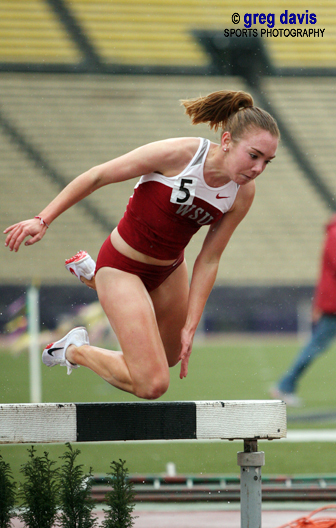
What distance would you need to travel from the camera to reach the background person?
4.75 metres

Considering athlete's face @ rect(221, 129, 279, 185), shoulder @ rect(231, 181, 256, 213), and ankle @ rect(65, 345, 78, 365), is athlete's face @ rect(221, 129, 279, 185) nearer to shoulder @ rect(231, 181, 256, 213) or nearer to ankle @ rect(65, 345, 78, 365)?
shoulder @ rect(231, 181, 256, 213)

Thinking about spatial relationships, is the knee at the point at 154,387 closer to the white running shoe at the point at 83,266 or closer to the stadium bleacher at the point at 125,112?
the white running shoe at the point at 83,266

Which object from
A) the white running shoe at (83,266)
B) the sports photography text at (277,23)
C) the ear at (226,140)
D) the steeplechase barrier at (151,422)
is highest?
the sports photography text at (277,23)

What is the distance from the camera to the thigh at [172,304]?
2541 mm

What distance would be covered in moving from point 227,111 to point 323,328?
2958mm

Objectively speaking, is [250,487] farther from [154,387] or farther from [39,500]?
[39,500]

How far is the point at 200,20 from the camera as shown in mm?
11727

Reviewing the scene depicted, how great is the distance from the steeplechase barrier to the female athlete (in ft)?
0.97

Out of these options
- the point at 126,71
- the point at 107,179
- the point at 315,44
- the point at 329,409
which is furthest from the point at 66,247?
the point at 107,179

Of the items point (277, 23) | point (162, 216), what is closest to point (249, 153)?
point (162, 216)

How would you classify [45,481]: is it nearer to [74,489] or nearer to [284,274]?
[74,489]

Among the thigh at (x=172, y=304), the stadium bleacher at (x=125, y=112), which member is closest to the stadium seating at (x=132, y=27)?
the stadium bleacher at (x=125, y=112)

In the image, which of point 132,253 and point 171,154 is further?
point 132,253

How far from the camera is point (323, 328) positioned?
4852 millimetres
